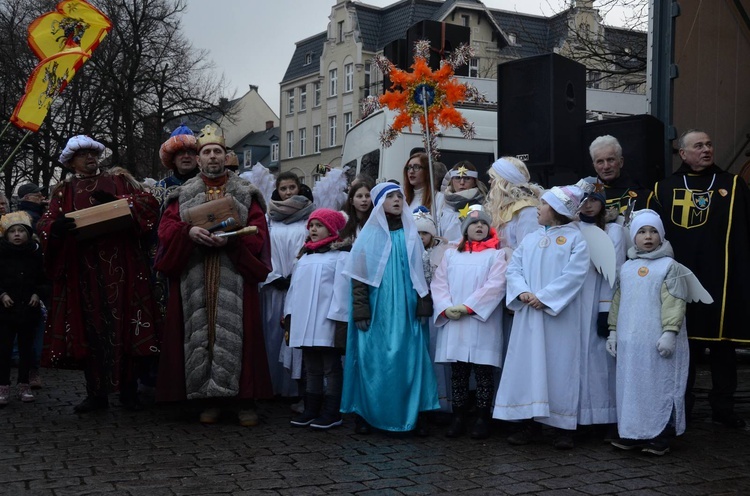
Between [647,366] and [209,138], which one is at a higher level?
[209,138]

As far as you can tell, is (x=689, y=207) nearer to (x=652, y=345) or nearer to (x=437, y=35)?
(x=652, y=345)

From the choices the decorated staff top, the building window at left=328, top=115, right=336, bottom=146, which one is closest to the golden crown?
the decorated staff top

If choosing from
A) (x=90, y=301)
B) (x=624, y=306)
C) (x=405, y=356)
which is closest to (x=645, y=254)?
(x=624, y=306)

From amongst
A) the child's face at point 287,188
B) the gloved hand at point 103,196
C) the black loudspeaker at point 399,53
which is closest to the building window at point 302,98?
the black loudspeaker at point 399,53

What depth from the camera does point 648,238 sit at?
5.96 m

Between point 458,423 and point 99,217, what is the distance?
314 centimetres

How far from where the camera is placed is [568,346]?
6.09 meters

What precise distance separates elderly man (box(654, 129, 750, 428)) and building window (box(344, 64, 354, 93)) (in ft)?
155

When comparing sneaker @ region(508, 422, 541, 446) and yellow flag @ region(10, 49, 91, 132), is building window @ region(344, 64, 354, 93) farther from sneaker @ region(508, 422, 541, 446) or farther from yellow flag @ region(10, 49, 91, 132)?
sneaker @ region(508, 422, 541, 446)

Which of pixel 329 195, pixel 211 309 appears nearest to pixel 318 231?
pixel 211 309

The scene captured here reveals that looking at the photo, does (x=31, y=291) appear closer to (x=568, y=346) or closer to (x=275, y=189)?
(x=275, y=189)

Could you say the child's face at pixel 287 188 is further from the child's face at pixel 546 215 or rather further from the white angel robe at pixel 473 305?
the child's face at pixel 546 215

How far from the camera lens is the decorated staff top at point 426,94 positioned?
26.0 feet

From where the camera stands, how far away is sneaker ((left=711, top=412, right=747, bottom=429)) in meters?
6.58
